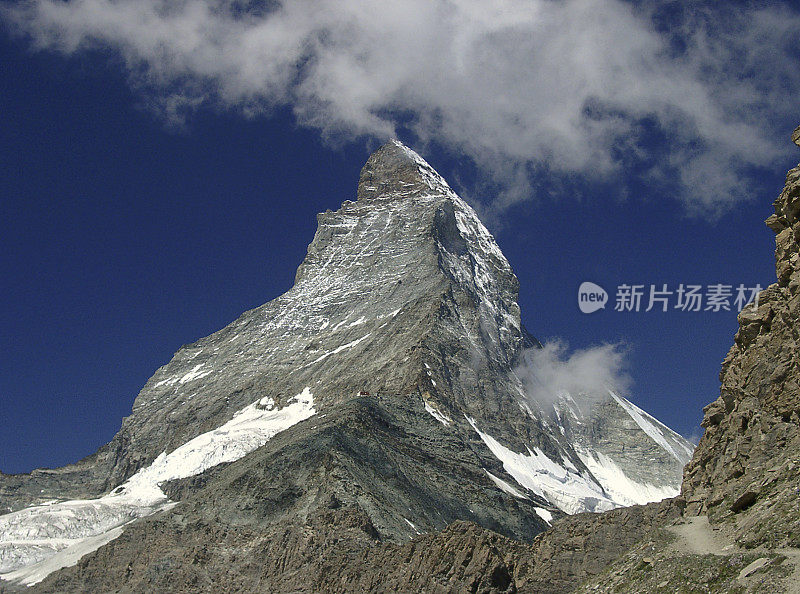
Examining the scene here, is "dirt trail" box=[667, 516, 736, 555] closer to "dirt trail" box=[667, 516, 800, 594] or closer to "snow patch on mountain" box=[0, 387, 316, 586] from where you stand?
"dirt trail" box=[667, 516, 800, 594]

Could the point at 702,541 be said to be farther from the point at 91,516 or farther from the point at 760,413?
the point at 91,516

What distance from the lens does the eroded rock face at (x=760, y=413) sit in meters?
31.6

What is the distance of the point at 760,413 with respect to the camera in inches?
1377

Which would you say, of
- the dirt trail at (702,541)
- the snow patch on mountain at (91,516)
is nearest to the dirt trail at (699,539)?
the dirt trail at (702,541)

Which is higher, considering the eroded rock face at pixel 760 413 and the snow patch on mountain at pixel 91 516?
the snow patch on mountain at pixel 91 516

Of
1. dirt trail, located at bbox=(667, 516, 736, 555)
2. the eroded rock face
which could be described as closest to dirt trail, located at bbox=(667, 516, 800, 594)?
dirt trail, located at bbox=(667, 516, 736, 555)

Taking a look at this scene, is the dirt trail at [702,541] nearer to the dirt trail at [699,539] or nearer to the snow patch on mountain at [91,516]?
the dirt trail at [699,539]

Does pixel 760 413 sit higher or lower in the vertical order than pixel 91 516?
lower

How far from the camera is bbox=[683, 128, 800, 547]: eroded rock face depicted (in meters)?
31.6

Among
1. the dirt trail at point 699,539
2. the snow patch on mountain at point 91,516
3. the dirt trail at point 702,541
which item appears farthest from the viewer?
the snow patch on mountain at point 91,516

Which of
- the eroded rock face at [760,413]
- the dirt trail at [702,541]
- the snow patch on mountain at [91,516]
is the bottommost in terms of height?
the dirt trail at [702,541]

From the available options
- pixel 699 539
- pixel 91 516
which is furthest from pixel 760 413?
pixel 91 516

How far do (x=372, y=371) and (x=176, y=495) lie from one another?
48.3 m

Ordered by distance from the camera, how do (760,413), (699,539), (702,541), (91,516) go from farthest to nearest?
(91,516) < (760,413) < (699,539) < (702,541)
